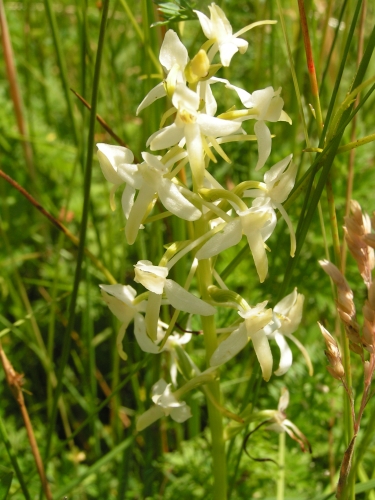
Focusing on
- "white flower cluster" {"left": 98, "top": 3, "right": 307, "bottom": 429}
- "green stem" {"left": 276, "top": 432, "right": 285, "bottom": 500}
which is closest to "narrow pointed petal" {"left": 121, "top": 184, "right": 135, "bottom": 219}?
"white flower cluster" {"left": 98, "top": 3, "right": 307, "bottom": 429}

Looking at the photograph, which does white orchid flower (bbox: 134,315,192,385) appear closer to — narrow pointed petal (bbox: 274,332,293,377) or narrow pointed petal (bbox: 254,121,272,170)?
narrow pointed petal (bbox: 274,332,293,377)

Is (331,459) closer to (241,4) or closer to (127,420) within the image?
(127,420)

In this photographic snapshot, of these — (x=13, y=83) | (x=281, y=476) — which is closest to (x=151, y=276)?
(x=281, y=476)

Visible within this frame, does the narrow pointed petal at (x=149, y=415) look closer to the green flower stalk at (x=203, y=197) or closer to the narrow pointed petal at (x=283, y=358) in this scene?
the green flower stalk at (x=203, y=197)

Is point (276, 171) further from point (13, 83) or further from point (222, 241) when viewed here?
point (13, 83)

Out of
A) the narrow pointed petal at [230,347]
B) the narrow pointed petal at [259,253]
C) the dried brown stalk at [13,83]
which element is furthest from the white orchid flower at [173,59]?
the dried brown stalk at [13,83]
